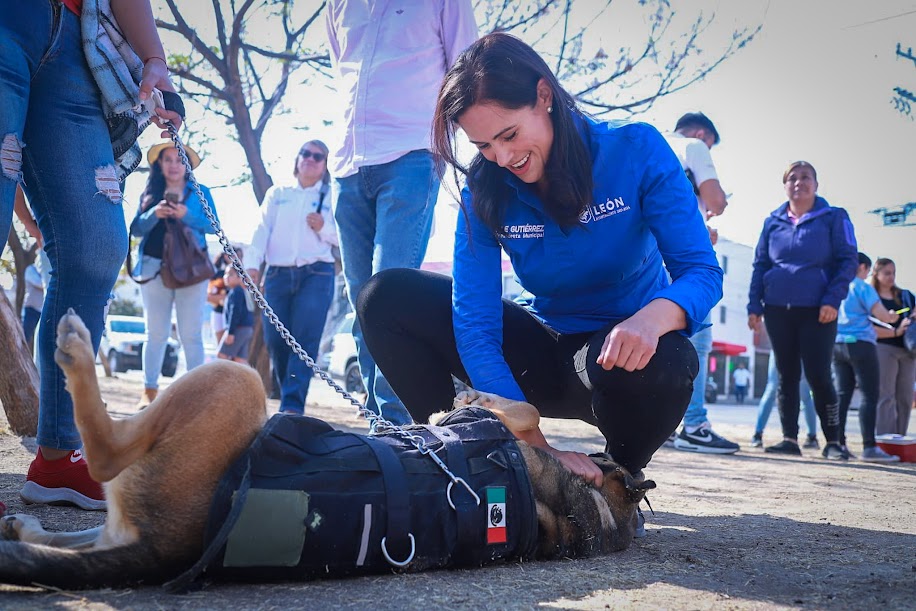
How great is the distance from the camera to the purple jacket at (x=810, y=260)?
6.30m

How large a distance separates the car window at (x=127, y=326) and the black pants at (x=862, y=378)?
25559 mm

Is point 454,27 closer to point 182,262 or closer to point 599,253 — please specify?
point 599,253

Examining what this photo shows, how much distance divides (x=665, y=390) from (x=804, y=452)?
5.11 metres

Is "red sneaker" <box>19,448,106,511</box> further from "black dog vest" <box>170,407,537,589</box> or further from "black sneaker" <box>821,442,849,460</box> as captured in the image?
"black sneaker" <box>821,442,849,460</box>

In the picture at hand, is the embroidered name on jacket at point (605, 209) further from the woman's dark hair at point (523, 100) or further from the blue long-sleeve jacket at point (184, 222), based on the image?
the blue long-sleeve jacket at point (184, 222)

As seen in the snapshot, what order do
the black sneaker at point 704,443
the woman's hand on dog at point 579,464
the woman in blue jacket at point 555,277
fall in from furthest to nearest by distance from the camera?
the black sneaker at point 704,443 < the woman in blue jacket at point 555,277 < the woman's hand on dog at point 579,464

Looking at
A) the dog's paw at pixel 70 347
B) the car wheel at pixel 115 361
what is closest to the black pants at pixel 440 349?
the dog's paw at pixel 70 347

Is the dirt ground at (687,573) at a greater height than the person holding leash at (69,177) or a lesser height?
lesser

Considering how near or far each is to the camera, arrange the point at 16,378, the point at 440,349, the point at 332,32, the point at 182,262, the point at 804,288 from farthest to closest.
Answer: the point at 804,288, the point at 182,262, the point at 16,378, the point at 332,32, the point at 440,349

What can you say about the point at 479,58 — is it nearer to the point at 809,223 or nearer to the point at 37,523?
the point at 37,523

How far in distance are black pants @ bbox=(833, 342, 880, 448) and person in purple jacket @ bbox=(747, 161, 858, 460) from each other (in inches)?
17.3

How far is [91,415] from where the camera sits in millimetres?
1834

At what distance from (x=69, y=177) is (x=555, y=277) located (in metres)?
Answer: 1.76

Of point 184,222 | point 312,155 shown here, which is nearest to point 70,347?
point 184,222
